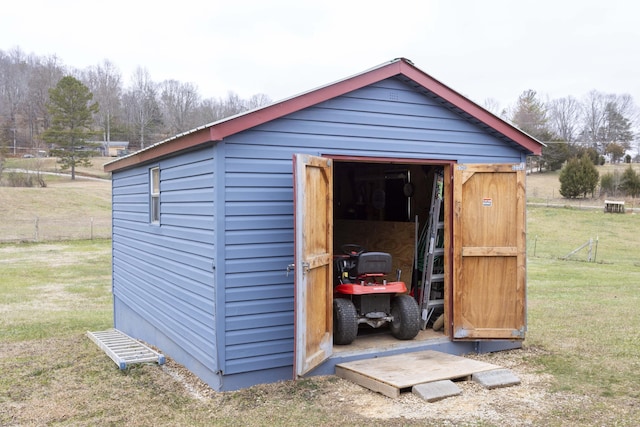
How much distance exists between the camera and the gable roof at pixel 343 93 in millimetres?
5660

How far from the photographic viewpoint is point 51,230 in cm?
2844

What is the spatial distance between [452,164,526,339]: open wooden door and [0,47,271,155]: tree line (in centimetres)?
5214

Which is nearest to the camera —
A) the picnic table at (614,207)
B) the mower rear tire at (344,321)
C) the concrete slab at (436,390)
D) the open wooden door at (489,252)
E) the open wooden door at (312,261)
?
the concrete slab at (436,390)

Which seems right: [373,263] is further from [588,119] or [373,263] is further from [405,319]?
[588,119]

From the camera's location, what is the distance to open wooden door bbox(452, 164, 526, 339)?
693 cm

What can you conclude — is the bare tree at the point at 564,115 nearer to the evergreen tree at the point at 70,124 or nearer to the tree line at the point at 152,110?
the tree line at the point at 152,110

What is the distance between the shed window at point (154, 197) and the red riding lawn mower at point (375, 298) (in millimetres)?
2723

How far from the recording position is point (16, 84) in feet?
217

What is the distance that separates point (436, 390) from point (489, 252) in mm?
2135

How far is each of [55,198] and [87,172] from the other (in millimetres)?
15487

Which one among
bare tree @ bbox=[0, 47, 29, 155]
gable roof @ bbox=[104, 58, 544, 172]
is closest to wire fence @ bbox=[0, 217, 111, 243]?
gable roof @ bbox=[104, 58, 544, 172]

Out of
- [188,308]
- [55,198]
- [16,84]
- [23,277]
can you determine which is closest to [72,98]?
[55,198]

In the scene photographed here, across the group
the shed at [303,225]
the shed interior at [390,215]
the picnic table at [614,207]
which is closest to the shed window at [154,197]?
the shed at [303,225]

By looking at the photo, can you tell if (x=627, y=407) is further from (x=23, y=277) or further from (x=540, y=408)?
(x=23, y=277)
